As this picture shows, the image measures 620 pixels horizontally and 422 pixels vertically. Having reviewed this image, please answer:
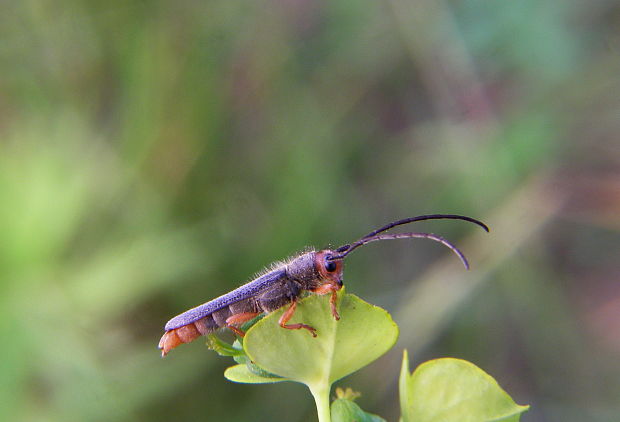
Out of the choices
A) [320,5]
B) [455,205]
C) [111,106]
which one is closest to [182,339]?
[455,205]

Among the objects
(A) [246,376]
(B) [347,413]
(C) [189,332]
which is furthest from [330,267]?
(B) [347,413]

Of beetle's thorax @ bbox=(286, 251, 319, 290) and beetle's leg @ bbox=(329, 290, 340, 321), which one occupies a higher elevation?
beetle's leg @ bbox=(329, 290, 340, 321)

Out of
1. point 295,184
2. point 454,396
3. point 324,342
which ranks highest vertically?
point 324,342

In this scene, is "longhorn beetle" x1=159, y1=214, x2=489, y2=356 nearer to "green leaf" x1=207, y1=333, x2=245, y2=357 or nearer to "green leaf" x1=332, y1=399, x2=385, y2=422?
"green leaf" x1=207, y1=333, x2=245, y2=357

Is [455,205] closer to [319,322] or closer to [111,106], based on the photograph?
[111,106]

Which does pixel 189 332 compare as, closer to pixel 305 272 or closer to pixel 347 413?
pixel 305 272

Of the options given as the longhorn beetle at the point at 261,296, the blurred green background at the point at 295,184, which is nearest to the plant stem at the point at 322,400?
the longhorn beetle at the point at 261,296

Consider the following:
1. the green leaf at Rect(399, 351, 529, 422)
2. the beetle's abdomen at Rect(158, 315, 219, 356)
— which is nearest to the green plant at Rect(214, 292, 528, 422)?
the green leaf at Rect(399, 351, 529, 422)
